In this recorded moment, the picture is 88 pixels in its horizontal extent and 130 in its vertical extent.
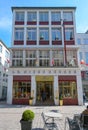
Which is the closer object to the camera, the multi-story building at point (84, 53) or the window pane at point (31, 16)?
the window pane at point (31, 16)

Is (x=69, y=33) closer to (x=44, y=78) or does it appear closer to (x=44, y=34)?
(x=44, y=34)

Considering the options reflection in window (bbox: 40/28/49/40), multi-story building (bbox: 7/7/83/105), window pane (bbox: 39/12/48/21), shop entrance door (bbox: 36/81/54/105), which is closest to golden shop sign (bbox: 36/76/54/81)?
multi-story building (bbox: 7/7/83/105)

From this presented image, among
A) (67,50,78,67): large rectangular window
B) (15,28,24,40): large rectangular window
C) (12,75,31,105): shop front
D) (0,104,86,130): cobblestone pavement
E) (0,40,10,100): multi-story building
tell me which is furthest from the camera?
(0,40,10,100): multi-story building

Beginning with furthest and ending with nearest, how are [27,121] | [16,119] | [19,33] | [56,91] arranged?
1. [19,33]
2. [56,91]
3. [16,119]
4. [27,121]

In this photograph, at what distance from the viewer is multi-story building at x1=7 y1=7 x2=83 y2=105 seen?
79.4 ft

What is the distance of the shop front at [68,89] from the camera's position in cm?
2377

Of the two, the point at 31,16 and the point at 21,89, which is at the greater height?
the point at 31,16

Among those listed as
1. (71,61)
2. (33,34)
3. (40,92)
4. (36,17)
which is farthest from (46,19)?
(40,92)

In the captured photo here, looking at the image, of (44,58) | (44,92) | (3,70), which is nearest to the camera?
(44,92)

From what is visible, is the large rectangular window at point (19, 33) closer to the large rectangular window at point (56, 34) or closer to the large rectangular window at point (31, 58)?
the large rectangular window at point (31, 58)

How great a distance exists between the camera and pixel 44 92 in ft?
81.7

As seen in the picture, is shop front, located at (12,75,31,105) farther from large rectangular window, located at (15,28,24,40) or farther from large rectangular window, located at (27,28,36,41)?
large rectangular window, located at (15,28,24,40)

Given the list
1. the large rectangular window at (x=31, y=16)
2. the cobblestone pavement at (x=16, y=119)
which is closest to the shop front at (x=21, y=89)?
the cobblestone pavement at (x=16, y=119)

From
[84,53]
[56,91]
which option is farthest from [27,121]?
[84,53]
